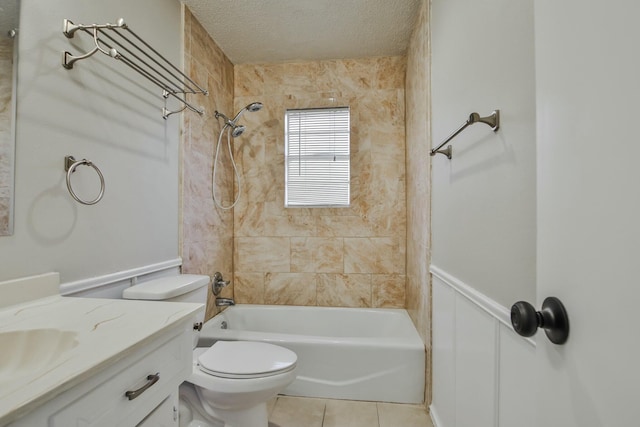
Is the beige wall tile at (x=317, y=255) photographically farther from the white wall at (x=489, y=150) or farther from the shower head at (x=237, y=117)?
the white wall at (x=489, y=150)

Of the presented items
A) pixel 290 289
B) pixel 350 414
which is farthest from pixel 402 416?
pixel 290 289

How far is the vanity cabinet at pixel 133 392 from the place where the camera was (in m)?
0.52

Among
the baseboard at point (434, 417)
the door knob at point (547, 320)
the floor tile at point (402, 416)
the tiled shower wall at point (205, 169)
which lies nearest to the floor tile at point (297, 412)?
the floor tile at point (402, 416)

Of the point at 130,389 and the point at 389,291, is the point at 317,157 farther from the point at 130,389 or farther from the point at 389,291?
the point at 130,389

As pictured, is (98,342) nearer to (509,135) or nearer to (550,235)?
(550,235)

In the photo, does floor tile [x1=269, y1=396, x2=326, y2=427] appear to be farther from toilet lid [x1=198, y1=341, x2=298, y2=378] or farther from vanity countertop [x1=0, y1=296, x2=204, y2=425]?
vanity countertop [x1=0, y1=296, x2=204, y2=425]

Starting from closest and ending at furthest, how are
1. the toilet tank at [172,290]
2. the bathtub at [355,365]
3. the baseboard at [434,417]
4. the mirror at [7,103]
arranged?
the mirror at [7,103] → the toilet tank at [172,290] → the baseboard at [434,417] → the bathtub at [355,365]

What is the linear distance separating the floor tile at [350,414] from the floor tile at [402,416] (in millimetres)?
44

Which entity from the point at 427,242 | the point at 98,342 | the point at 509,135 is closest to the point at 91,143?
the point at 98,342

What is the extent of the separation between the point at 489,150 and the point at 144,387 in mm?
1172

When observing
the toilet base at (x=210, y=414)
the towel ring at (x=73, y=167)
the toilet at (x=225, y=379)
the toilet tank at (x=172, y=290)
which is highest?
the towel ring at (x=73, y=167)

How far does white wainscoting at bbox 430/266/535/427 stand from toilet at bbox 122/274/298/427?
0.73 metres

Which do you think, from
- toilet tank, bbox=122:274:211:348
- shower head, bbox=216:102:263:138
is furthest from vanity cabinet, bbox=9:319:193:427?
shower head, bbox=216:102:263:138

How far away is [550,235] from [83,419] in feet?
2.89
